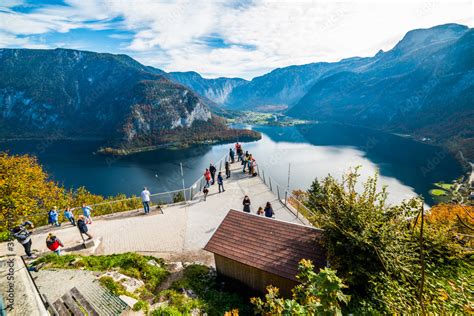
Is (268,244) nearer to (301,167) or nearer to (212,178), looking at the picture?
(212,178)

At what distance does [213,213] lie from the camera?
1472cm

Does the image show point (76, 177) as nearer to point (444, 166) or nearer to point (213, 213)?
point (213, 213)

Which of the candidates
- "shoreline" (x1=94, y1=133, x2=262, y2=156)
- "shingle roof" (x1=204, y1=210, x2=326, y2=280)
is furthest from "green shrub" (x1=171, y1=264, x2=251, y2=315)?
"shoreline" (x1=94, y1=133, x2=262, y2=156)

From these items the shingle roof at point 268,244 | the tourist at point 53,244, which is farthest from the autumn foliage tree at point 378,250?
the tourist at point 53,244

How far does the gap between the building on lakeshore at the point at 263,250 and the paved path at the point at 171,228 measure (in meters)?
2.67

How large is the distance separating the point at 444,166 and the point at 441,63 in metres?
143

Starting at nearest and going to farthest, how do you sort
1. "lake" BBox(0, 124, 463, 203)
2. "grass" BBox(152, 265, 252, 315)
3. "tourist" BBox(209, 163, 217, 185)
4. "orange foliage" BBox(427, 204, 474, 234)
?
"orange foliage" BBox(427, 204, 474, 234) < "grass" BBox(152, 265, 252, 315) < "tourist" BBox(209, 163, 217, 185) < "lake" BBox(0, 124, 463, 203)

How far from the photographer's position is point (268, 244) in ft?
27.3

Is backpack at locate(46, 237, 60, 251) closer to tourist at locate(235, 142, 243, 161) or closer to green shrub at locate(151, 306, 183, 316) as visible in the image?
green shrub at locate(151, 306, 183, 316)

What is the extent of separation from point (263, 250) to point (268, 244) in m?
0.27

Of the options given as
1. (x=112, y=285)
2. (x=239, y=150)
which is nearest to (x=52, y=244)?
(x=112, y=285)

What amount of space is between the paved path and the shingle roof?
275 centimetres

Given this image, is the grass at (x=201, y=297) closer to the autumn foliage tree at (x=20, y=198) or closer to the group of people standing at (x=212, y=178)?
the group of people standing at (x=212, y=178)

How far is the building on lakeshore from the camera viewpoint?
7.50 meters
